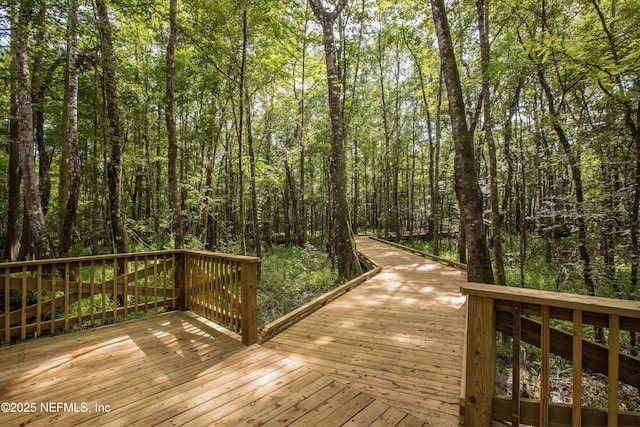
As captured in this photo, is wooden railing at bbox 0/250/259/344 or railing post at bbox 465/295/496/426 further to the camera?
wooden railing at bbox 0/250/259/344

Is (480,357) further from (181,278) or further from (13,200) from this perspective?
(13,200)

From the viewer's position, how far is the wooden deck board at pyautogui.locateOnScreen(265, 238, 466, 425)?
2.44 m

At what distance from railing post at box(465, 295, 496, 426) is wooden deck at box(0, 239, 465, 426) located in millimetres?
225

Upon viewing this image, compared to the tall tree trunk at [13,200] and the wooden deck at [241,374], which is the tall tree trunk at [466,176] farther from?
the tall tree trunk at [13,200]

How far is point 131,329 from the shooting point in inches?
158

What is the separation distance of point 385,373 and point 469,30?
11.1 meters

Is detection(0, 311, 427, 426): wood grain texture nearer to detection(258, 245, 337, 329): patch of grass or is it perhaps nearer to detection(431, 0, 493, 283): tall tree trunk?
detection(258, 245, 337, 329): patch of grass

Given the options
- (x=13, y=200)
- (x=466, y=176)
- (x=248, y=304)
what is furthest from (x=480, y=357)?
(x=13, y=200)

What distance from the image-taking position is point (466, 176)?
4715 mm

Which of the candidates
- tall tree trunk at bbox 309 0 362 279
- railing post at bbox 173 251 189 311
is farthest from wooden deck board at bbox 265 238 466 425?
railing post at bbox 173 251 189 311

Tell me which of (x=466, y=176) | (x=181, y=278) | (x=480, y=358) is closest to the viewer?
(x=480, y=358)

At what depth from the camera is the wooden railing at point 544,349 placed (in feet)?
5.31

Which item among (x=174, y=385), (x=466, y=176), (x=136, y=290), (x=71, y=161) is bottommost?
(x=174, y=385)

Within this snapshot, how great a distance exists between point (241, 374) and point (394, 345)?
1.74m
